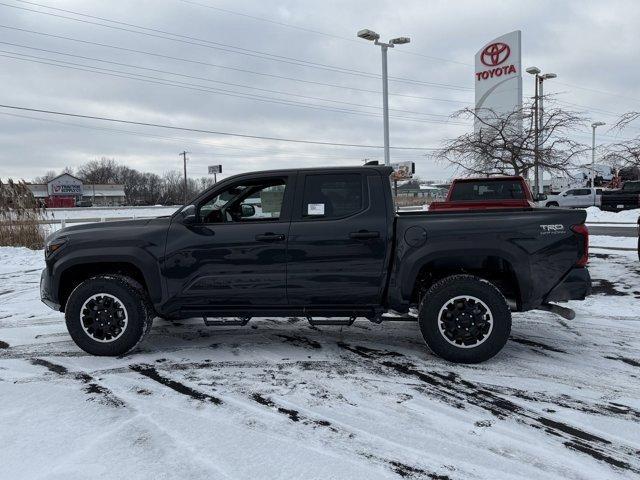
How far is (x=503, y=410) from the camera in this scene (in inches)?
141

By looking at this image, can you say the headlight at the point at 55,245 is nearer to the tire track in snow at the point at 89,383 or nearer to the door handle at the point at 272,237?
the tire track in snow at the point at 89,383

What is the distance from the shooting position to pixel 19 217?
1421cm

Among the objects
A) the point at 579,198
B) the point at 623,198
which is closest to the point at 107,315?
the point at 623,198

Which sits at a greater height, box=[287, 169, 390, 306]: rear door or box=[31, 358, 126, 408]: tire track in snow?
box=[287, 169, 390, 306]: rear door

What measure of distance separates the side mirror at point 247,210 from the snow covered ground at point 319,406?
54.2 inches

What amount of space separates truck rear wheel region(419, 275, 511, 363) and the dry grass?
13.4 m

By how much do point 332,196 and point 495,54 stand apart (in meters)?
23.2

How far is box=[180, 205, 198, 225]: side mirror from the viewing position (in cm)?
470

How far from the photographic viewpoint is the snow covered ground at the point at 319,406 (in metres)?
2.87

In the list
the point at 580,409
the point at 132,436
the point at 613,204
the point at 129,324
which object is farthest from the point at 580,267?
the point at 613,204

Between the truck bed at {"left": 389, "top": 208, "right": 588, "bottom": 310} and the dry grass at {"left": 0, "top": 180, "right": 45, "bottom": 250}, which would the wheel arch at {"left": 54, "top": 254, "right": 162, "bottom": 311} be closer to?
the truck bed at {"left": 389, "top": 208, "right": 588, "bottom": 310}

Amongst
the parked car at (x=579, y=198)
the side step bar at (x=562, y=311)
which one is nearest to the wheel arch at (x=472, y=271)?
the side step bar at (x=562, y=311)

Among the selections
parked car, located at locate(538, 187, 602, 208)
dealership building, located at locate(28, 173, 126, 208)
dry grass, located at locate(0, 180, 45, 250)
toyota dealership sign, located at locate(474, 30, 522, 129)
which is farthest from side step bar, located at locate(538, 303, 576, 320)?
dealership building, located at locate(28, 173, 126, 208)

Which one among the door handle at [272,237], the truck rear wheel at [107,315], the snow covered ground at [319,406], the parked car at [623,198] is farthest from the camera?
the parked car at [623,198]
